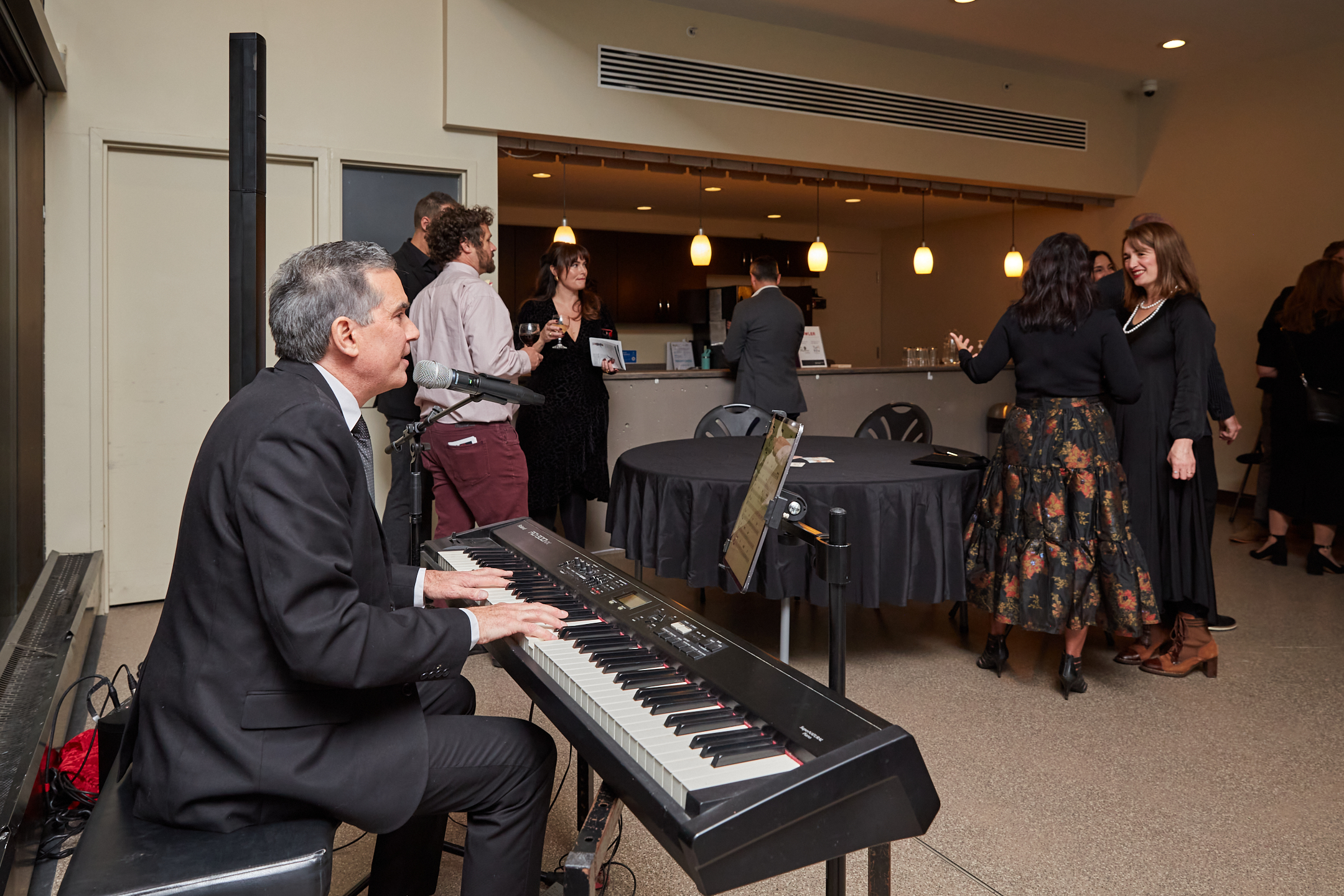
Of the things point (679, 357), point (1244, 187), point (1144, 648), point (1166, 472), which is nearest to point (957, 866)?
point (1144, 648)

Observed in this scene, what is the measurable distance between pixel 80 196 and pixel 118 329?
55 centimetres

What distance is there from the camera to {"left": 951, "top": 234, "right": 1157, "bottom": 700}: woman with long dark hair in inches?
115

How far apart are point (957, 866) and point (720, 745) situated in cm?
124

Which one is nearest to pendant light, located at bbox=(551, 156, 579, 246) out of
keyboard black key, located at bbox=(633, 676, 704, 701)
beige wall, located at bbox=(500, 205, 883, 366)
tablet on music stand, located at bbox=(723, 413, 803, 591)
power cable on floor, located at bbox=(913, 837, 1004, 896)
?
beige wall, located at bbox=(500, 205, 883, 366)

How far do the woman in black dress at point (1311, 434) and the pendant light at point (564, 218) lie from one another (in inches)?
151

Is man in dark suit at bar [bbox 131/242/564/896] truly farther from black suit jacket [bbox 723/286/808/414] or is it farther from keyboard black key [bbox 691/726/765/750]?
black suit jacket [bbox 723/286/808/414]

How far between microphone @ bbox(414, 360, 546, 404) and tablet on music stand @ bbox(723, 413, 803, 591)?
596 millimetres

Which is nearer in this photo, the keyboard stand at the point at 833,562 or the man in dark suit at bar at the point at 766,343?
the keyboard stand at the point at 833,562

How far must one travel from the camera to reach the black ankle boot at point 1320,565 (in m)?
4.58

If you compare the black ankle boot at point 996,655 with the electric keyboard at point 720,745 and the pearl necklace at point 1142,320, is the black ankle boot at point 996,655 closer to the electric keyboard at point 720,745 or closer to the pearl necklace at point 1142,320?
the pearl necklace at point 1142,320

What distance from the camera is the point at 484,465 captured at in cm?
322

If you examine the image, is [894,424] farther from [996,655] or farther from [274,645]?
[274,645]

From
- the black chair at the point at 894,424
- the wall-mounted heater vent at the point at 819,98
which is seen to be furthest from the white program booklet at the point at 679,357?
the black chair at the point at 894,424

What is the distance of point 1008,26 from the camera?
5312 millimetres
